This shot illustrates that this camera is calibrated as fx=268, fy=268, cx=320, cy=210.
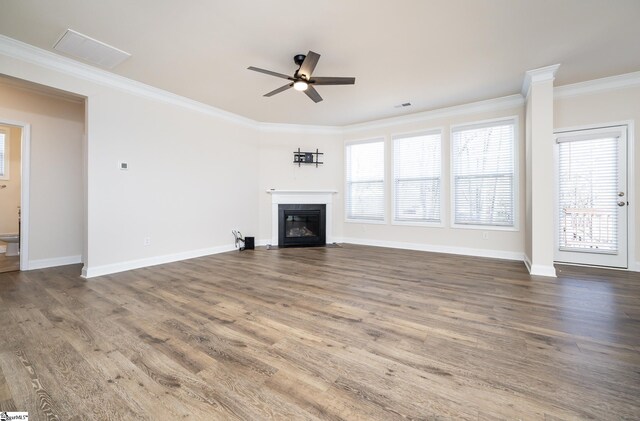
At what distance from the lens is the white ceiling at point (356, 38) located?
245cm

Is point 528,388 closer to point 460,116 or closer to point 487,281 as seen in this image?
point 487,281

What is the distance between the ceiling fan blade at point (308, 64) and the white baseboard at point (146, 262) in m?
3.52

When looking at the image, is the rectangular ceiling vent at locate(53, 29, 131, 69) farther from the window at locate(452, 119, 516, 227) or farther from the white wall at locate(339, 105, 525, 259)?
the window at locate(452, 119, 516, 227)

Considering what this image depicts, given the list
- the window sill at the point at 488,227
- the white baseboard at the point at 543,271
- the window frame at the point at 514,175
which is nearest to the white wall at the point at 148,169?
the window frame at the point at 514,175

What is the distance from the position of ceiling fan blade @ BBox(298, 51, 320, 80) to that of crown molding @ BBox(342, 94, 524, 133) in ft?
10.4

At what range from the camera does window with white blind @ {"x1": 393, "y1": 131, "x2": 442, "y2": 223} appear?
5.35 m

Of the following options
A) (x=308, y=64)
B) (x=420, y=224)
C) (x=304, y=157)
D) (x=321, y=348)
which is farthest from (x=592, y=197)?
(x=304, y=157)

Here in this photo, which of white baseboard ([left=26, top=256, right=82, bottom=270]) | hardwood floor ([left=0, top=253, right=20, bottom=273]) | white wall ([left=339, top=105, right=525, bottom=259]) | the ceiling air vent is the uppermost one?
the ceiling air vent

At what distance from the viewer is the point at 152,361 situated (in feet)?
5.52

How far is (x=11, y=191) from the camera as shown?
16.8ft

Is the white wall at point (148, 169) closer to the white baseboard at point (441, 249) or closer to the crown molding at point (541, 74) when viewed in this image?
the white baseboard at point (441, 249)

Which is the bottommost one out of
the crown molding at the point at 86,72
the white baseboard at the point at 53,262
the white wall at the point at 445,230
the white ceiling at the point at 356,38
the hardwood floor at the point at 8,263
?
the hardwood floor at the point at 8,263

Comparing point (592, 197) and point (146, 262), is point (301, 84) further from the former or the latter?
point (592, 197)

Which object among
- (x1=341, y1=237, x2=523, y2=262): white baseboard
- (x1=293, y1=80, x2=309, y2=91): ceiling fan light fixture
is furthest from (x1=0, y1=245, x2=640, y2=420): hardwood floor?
(x1=293, y1=80, x2=309, y2=91): ceiling fan light fixture
